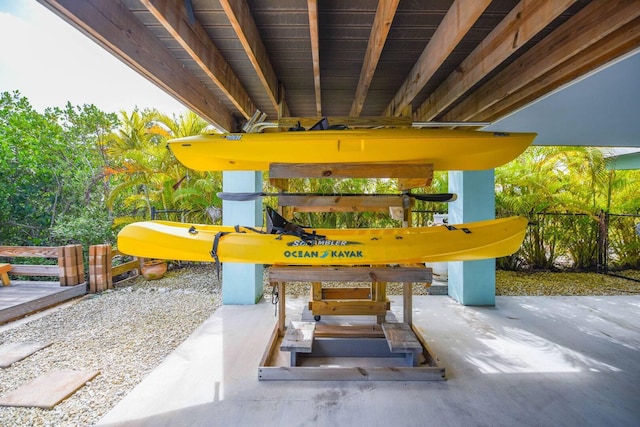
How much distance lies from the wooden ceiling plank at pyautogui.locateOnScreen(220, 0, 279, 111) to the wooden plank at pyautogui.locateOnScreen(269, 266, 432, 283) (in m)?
1.56

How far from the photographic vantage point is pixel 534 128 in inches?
141

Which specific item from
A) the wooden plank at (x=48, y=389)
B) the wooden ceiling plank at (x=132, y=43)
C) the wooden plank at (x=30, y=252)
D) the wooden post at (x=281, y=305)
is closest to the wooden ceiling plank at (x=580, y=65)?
the wooden post at (x=281, y=305)

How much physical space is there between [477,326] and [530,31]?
115 inches

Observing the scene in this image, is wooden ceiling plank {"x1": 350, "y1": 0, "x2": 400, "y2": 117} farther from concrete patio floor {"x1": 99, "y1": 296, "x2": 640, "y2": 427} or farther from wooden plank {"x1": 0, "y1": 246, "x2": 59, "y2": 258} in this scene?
wooden plank {"x1": 0, "y1": 246, "x2": 59, "y2": 258}

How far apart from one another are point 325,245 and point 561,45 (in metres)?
2.12

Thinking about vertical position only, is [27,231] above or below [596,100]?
below

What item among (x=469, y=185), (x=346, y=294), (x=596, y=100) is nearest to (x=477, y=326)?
(x=346, y=294)

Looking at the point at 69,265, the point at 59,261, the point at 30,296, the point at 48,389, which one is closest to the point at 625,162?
the point at 48,389

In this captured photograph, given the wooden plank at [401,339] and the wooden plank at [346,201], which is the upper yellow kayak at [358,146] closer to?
the wooden plank at [346,201]

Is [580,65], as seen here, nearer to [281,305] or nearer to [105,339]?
[281,305]

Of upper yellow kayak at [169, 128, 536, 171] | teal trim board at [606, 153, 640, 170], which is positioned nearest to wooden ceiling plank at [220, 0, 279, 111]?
upper yellow kayak at [169, 128, 536, 171]

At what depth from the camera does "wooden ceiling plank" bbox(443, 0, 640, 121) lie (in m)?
1.58

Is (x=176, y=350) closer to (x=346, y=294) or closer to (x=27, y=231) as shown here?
(x=346, y=294)

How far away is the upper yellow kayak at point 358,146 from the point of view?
217 centimetres
